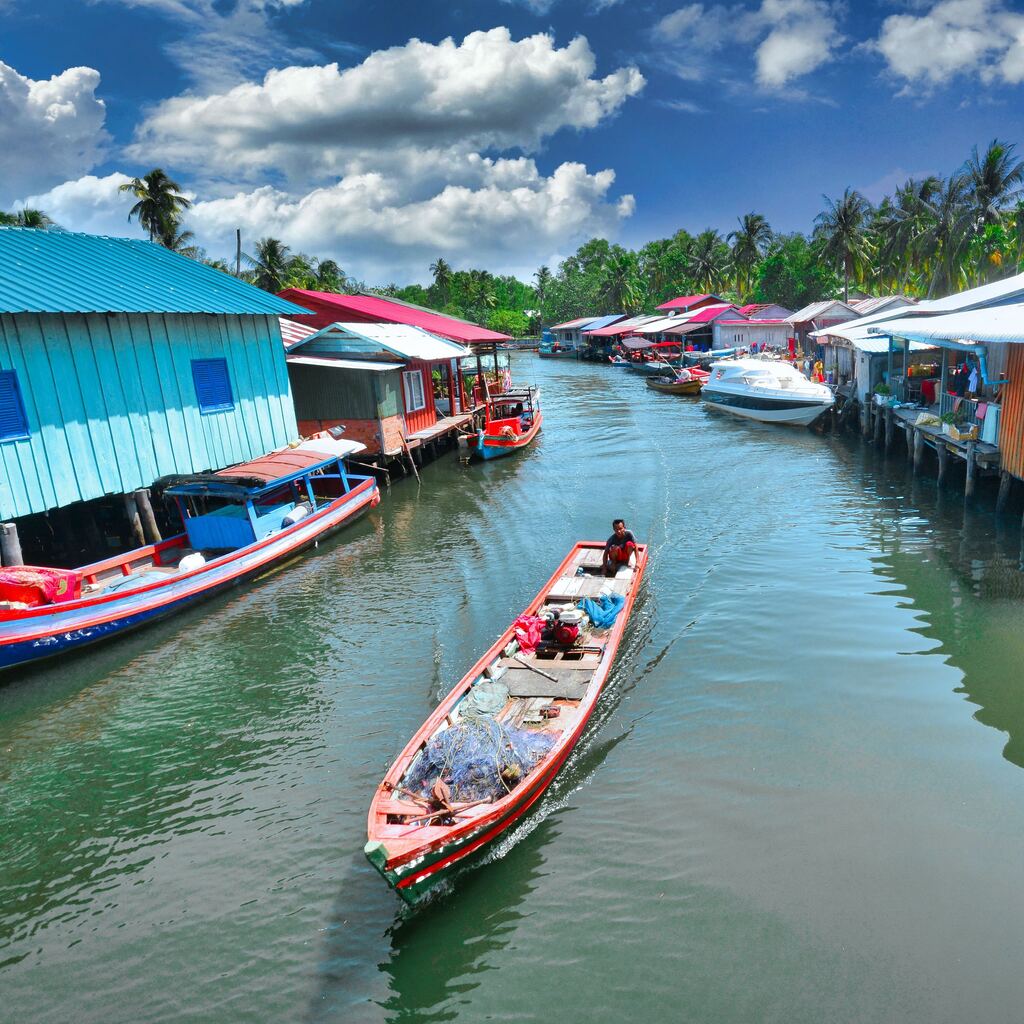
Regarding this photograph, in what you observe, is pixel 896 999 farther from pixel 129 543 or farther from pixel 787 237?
pixel 787 237

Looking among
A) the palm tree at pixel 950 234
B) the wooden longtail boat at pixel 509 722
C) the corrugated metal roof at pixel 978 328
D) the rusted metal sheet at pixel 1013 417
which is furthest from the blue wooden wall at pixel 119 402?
the palm tree at pixel 950 234

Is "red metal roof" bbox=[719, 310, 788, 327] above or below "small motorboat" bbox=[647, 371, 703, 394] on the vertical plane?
above

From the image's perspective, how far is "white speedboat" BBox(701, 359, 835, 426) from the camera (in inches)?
1298

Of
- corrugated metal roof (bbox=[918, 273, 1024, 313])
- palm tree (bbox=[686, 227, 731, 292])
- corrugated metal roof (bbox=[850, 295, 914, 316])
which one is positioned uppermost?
palm tree (bbox=[686, 227, 731, 292])

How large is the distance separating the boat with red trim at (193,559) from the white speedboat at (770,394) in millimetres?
20675

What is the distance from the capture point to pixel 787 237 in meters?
77.6

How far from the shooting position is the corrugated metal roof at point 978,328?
49.5ft

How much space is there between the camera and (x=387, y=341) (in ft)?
86.1

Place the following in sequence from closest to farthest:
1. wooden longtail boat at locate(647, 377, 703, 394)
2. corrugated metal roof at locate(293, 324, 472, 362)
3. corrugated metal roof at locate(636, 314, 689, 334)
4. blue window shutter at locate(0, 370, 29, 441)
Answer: blue window shutter at locate(0, 370, 29, 441)
corrugated metal roof at locate(293, 324, 472, 362)
wooden longtail boat at locate(647, 377, 703, 394)
corrugated metal roof at locate(636, 314, 689, 334)

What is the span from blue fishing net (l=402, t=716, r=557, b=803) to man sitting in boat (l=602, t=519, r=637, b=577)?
21.1ft

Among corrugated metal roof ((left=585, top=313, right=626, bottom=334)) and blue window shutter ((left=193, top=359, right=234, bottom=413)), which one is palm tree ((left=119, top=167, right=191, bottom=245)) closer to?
blue window shutter ((left=193, top=359, right=234, bottom=413))

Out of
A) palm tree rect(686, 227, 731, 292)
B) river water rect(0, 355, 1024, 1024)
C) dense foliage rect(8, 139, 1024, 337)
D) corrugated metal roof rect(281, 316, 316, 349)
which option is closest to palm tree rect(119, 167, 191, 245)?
dense foliage rect(8, 139, 1024, 337)

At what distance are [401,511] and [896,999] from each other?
19.1 meters

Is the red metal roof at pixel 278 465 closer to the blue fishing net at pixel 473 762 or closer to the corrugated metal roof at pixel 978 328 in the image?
the blue fishing net at pixel 473 762
